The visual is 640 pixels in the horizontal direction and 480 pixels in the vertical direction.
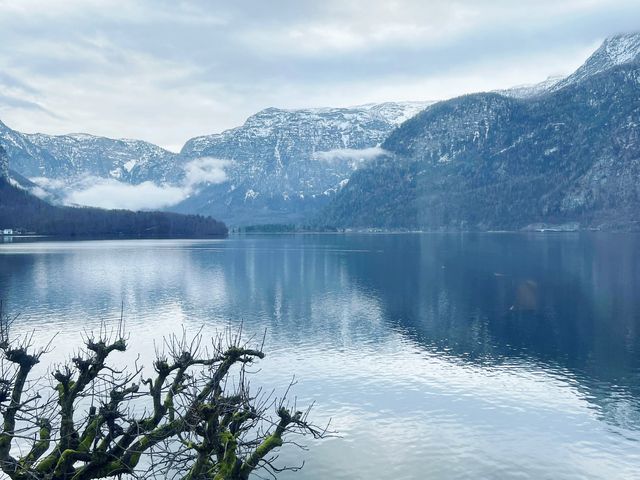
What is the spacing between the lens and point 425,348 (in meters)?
72.6

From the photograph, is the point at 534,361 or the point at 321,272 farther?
the point at 321,272

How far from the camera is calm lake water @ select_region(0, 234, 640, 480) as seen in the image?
41875 mm

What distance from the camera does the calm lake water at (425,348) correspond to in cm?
4188

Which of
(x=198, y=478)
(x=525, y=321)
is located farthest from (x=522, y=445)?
(x=525, y=321)

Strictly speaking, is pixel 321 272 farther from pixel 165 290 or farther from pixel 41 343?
pixel 41 343

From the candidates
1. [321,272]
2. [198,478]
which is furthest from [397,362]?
[321,272]

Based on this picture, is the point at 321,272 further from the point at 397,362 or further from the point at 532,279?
the point at 397,362

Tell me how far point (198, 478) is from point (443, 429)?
26.3 metres

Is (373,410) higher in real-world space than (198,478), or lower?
lower

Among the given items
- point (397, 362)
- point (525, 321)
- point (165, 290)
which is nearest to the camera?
point (397, 362)

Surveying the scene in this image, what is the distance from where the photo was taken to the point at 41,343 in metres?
72.1

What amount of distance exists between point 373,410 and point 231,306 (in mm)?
57560

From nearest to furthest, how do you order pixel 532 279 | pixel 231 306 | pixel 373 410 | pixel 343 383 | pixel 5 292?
1. pixel 373 410
2. pixel 343 383
3. pixel 231 306
4. pixel 5 292
5. pixel 532 279

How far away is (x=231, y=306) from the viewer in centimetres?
10381
